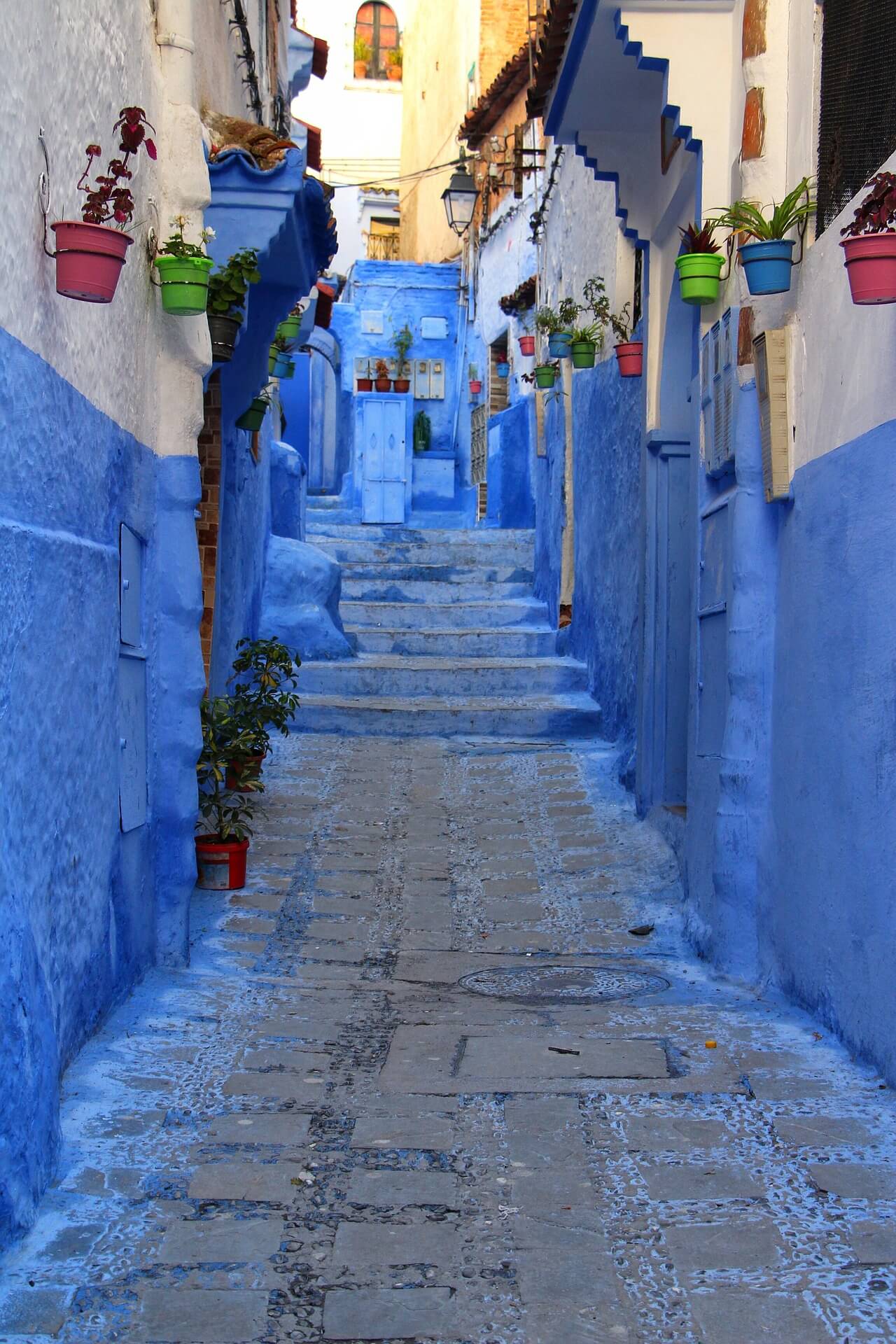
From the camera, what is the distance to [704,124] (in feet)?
20.9

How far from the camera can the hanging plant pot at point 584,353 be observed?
11.5 m

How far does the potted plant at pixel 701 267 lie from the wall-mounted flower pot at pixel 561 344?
555 centimetres

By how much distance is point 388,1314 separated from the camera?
9.73ft

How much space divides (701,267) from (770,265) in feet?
3.21

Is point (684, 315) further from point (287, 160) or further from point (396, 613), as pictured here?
point (396, 613)

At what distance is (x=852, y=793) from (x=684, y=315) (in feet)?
14.2

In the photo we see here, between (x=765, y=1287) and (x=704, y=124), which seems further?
(x=704, y=124)

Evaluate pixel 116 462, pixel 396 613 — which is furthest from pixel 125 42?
pixel 396 613

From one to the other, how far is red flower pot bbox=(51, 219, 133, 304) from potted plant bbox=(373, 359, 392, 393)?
17147 millimetres

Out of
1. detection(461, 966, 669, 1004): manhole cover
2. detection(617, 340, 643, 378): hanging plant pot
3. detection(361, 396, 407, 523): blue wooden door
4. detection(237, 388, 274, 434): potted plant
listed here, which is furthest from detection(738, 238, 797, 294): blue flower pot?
detection(361, 396, 407, 523): blue wooden door

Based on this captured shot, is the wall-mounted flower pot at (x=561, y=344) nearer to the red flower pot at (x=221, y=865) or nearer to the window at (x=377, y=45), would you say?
the red flower pot at (x=221, y=865)

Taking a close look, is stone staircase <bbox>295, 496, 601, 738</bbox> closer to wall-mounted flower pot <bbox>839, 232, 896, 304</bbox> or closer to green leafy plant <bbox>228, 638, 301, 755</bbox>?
green leafy plant <bbox>228, 638, 301, 755</bbox>

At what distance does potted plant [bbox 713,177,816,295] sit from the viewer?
5246 millimetres

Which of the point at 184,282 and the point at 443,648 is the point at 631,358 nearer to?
the point at 443,648
